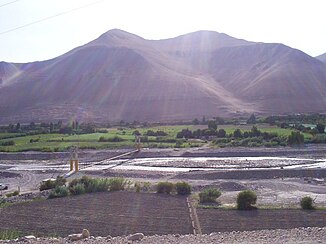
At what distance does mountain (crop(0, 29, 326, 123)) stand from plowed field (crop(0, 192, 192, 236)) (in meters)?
109

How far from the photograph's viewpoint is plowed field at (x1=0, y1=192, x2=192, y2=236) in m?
21.1

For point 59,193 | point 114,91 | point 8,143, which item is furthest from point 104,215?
point 114,91

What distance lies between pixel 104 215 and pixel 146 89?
5376 inches

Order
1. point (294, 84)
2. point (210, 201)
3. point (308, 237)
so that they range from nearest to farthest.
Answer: point (308, 237) < point (210, 201) < point (294, 84)

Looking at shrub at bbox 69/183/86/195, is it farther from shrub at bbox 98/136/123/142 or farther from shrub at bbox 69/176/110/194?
shrub at bbox 98/136/123/142

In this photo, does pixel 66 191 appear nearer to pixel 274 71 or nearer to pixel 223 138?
pixel 223 138

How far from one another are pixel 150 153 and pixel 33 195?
29597mm

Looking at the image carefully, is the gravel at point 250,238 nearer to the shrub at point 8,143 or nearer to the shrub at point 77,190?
the shrub at point 77,190

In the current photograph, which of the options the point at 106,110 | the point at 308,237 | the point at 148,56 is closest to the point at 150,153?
the point at 308,237

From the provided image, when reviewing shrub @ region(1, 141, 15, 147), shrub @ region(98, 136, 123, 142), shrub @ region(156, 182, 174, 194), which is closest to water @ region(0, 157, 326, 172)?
shrub @ region(156, 182, 174, 194)

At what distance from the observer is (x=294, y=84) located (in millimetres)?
164625

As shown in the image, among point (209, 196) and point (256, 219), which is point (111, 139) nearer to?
point (209, 196)

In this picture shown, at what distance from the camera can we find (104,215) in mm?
23391

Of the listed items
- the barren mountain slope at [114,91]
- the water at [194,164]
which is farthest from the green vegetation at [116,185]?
the barren mountain slope at [114,91]
